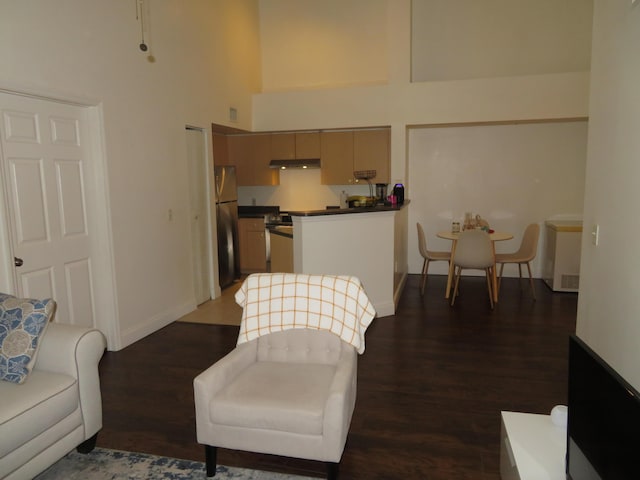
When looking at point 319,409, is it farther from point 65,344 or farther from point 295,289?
point 65,344

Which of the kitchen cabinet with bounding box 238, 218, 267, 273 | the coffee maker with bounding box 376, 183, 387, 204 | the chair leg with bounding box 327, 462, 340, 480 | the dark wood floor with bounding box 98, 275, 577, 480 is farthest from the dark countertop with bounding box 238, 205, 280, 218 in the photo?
the chair leg with bounding box 327, 462, 340, 480

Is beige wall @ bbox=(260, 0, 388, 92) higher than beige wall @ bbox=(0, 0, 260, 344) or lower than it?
higher

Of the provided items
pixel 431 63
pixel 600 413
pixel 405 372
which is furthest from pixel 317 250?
pixel 431 63

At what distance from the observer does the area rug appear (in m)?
2.23

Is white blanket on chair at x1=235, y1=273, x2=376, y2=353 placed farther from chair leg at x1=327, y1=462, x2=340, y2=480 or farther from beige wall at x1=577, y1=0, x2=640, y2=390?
beige wall at x1=577, y1=0, x2=640, y2=390

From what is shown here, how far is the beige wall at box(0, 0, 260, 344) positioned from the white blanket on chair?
1.89m

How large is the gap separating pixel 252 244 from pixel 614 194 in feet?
16.4

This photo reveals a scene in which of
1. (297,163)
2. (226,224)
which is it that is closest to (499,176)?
(297,163)

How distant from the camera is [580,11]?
583 centimetres

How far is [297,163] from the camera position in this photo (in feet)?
21.4

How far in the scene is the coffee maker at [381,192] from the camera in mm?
5715

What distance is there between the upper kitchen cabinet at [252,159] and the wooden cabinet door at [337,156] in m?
0.81

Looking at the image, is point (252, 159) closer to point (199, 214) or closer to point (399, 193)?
point (199, 214)

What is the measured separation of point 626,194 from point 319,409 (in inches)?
72.3
